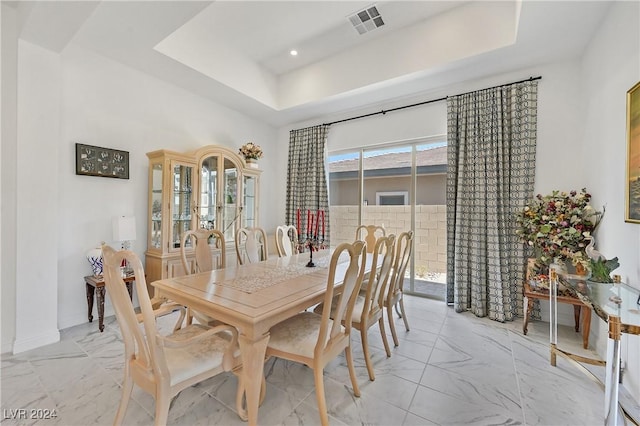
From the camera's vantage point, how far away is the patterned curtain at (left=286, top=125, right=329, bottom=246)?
14.8ft

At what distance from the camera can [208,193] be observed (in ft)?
11.9

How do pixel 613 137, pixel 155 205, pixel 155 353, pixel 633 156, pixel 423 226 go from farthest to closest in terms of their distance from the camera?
pixel 423 226, pixel 155 205, pixel 613 137, pixel 633 156, pixel 155 353

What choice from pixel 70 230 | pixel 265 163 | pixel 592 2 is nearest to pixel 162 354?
pixel 70 230

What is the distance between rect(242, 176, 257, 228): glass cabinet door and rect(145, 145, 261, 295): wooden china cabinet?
0.13ft

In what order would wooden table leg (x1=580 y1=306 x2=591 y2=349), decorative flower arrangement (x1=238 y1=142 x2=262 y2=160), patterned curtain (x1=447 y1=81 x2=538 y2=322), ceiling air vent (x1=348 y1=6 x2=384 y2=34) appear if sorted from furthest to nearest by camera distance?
decorative flower arrangement (x1=238 y1=142 x2=262 y2=160) → patterned curtain (x1=447 y1=81 x2=538 y2=322) → ceiling air vent (x1=348 y1=6 x2=384 y2=34) → wooden table leg (x1=580 y1=306 x2=591 y2=349)

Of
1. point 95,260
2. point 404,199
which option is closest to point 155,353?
point 95,260

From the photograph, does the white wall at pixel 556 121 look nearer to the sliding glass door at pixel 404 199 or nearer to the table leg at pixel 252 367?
the sliding glass door at pixel 404 199

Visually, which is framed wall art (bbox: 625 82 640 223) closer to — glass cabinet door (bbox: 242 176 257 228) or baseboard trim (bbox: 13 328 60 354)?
glass cabinet door (bbox: 242 176 257 228)

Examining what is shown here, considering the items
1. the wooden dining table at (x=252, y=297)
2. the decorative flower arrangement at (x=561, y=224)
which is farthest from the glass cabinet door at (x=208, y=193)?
the decorative flower arrangement at (x=561, y=224)

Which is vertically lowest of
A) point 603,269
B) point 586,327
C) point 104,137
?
point 586,327

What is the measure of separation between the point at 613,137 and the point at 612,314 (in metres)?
1.64

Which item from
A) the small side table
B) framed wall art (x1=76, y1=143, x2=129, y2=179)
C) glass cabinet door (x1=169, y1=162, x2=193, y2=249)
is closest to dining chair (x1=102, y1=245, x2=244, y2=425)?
the small side table

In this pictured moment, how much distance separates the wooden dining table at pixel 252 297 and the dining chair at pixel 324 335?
185 millimetres

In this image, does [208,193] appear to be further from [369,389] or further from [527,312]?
[527,312]
